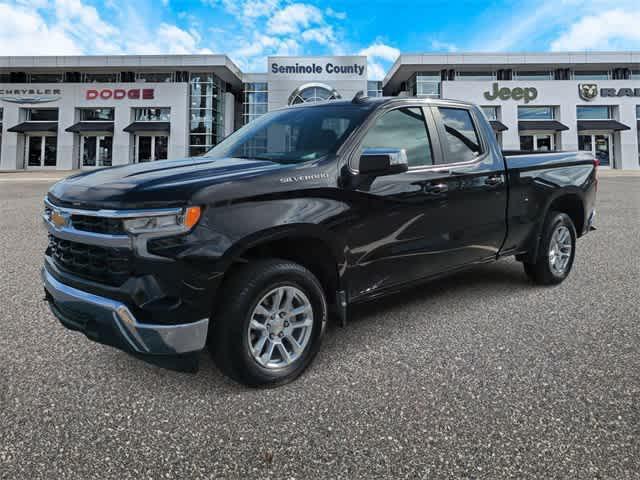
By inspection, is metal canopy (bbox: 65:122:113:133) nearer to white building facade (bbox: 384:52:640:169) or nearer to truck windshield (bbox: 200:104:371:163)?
white building facade (bbox: 384:52:640:169)

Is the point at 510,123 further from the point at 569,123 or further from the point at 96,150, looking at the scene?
the point at 96,150

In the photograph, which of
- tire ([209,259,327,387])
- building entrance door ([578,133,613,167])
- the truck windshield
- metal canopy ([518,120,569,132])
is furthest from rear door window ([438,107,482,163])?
building entrance door ([578,133,613,167])

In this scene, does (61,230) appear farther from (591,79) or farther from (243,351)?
(591,79)

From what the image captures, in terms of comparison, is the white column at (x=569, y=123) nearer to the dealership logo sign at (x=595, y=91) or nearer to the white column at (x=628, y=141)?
the dealership logo sign at (x=595, y=91)

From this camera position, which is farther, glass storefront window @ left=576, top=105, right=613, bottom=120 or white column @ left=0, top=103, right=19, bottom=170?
glass storefront window @ left=576, top=105, right=613, bottom=120

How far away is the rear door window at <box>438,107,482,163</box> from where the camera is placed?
3812mm

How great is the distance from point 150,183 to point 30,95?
49768 mm

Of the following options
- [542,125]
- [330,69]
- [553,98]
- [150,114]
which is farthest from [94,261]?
[553,98]

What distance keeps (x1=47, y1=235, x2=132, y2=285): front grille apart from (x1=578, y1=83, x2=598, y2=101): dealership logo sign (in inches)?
1924

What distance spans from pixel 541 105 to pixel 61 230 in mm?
47193

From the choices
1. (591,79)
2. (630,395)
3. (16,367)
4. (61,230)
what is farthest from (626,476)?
(591,79)

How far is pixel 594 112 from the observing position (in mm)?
42531

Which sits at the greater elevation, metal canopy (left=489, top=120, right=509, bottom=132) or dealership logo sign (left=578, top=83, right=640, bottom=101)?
dealership logo sign (left=578, top=83, right=640, bottom=101)

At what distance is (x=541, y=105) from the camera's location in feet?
138
